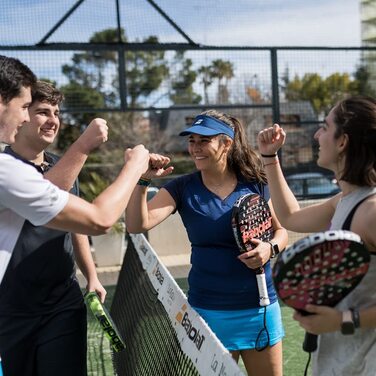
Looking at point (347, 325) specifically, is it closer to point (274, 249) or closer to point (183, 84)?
point (274, 249)

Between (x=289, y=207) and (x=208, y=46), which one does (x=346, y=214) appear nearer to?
(x=289, y=207)

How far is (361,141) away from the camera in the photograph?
6.66 feet

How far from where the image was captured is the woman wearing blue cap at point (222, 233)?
3.16m

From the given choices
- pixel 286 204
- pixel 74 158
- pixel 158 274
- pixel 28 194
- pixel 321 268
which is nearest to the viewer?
pixel 321 268

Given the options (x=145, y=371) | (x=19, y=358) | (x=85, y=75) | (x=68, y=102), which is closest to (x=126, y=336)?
(x=145, y=371)

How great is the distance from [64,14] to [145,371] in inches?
236

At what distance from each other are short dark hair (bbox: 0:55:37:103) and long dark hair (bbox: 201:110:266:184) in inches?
53.0

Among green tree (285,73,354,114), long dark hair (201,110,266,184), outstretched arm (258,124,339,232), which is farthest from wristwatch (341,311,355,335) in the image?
green tree (285,73,354,114)

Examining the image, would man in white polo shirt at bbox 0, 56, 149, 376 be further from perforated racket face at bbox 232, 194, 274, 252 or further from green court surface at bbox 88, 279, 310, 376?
green court surface at bbox 88, 279, 310, 376

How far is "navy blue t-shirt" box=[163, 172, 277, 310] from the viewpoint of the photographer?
3.18 m

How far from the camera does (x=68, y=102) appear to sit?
9727 mm

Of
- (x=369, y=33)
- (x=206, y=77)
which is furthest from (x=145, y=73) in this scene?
(x=369, y=33)

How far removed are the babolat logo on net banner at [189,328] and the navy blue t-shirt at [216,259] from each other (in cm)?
26

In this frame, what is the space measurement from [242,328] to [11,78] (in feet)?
5.62
